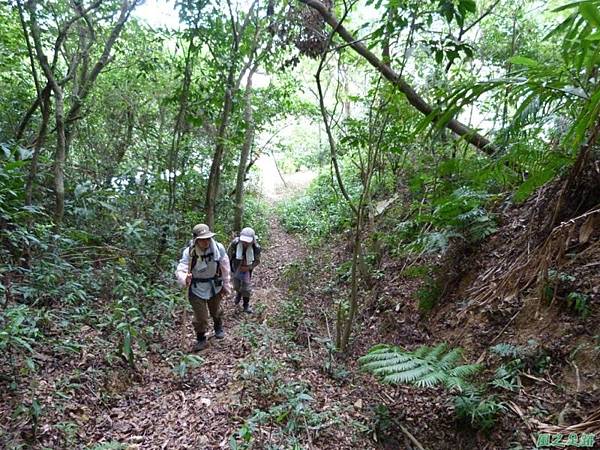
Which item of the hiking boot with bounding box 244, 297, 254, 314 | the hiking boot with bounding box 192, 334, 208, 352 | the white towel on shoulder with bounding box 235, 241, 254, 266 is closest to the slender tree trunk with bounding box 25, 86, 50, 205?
the hiking boot with bounding box 192, 334, 208, 352

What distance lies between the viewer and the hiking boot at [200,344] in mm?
5891

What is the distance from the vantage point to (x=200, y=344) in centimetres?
596

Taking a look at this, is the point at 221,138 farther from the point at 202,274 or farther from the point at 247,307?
the point at 202,274

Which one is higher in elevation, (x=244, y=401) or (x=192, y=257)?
(x=192, y=257)

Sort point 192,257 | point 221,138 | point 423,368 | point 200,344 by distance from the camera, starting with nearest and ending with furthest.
Answer: point 423,368, point 192,257, point 200,344, point 221,138

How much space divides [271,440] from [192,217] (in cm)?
798

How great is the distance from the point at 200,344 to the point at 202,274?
112cm

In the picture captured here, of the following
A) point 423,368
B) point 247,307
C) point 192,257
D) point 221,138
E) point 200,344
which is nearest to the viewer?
point 423,368

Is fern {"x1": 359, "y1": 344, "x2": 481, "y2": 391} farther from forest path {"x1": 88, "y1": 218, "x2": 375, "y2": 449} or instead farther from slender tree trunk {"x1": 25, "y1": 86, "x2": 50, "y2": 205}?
slender tree trunk {"x1": 25, "y1": 86, "x2": 50, "y2": 205}

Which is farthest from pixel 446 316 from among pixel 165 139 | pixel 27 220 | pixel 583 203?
pixel 165 139

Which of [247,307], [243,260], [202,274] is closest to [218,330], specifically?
[202,274]

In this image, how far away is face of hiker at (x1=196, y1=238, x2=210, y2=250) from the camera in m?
5.59

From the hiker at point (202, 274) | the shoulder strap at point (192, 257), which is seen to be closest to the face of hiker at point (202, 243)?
the hiker at point (202, 274)

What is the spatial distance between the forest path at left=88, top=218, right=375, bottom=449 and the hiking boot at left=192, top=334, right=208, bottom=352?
10 cm
